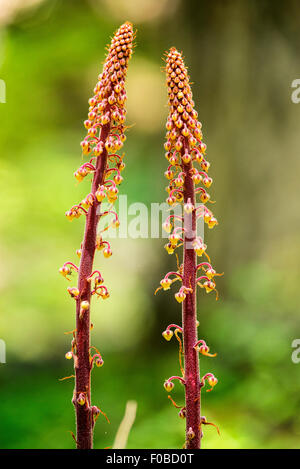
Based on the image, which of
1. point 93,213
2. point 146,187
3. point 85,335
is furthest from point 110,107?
point 146,187

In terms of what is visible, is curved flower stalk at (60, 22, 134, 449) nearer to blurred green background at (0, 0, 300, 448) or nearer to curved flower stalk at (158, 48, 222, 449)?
curved flower stalk at (158, 48, 222, 449)

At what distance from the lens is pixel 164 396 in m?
2.43

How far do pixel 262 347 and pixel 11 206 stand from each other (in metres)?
1.62

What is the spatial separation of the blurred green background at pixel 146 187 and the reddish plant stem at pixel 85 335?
1507 millimetres

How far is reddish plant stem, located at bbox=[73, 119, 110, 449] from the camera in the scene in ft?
2.70

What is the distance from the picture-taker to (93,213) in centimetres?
83

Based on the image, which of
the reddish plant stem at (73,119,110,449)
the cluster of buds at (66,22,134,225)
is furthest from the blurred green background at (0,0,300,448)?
the cluster of buds at (66,22,134,225)

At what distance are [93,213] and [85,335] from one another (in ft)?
0.76

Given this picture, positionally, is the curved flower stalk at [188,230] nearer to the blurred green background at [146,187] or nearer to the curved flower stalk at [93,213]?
the curved flower stalk at [93,213]

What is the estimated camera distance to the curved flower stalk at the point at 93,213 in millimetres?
821

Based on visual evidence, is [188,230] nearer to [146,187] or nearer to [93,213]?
[93,213]

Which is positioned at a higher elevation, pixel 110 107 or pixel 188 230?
pixel 110 107

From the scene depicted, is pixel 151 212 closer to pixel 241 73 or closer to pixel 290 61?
pixel 241 73
